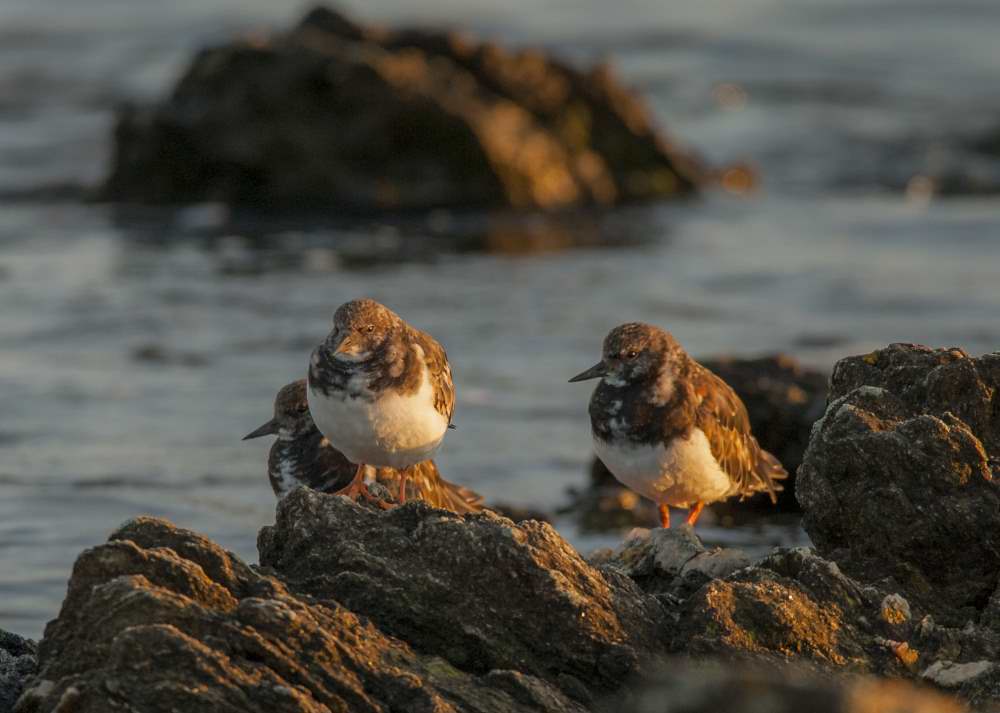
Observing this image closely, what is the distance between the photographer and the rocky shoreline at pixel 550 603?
3.78 meters

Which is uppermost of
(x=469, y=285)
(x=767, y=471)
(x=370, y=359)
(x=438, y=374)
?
(x=370, y=359)

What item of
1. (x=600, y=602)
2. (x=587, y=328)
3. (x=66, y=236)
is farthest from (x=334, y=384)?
(x=66, y=236)

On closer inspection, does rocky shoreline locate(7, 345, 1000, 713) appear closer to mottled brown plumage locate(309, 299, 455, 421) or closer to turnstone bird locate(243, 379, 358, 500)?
mottled brown plumage locate(309, 299, 455, 421)

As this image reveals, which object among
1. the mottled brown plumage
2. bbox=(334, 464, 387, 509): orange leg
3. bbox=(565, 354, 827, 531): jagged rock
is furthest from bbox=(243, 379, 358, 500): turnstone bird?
bbox=(565, 354, 827, 531): jagged rock

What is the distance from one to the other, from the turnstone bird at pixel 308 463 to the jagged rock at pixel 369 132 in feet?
29.8

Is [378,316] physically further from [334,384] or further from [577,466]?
[577,466]

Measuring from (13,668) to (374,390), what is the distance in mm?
1481

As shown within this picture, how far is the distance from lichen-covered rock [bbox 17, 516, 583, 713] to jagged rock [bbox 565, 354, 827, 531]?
13.2ft

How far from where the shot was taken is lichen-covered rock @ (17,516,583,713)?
3637mm

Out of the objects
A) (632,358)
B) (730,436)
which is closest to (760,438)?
(730,436)

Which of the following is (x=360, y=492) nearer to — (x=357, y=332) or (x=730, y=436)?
(x=357, y=332)

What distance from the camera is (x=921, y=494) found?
475 cm

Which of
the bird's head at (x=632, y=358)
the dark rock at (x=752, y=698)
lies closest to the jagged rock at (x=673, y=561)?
the bird's head at (x=632, y=358)

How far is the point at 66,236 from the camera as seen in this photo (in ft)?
48.4
